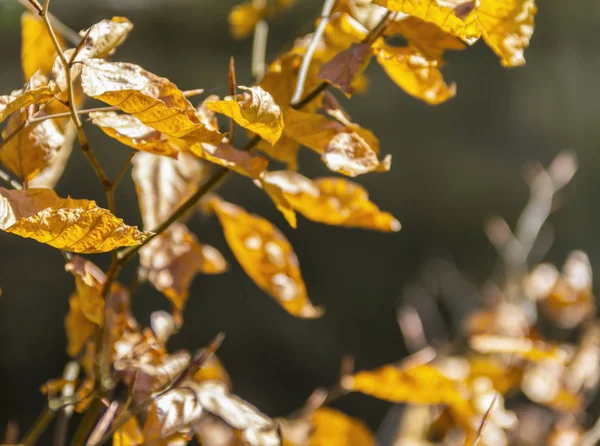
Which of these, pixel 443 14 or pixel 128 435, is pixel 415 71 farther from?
pixel 128 435

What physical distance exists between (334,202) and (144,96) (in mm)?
148

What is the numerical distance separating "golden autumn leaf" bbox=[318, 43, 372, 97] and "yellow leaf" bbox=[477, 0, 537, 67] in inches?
2.2

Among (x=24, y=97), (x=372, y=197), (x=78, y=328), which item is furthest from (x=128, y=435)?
(x=372, y=197)

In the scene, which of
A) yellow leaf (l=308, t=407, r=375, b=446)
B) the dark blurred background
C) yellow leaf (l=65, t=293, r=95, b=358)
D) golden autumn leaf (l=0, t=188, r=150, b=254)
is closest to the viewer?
golden autumn leaf (l=0, t=188, r=150, b=254)

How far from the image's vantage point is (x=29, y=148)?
316 mm

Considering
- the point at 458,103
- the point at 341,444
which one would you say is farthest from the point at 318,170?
the point at 341,444

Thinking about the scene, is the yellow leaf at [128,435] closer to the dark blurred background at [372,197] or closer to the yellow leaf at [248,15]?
the yellow leaf at [248,15]

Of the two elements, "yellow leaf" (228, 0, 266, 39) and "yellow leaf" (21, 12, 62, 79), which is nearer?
"yellow leaf" (21, 12, 62, 79)

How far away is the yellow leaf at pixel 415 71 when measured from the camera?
1.04ft

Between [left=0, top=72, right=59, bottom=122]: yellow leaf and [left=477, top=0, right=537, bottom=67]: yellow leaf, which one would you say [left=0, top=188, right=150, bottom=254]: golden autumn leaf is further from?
[left=477, top=0, right=537, bottom=67]: yellow leaf

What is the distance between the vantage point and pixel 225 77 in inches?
70.2

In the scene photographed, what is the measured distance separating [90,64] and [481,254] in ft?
5.65

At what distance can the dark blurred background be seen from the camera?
5.58ft

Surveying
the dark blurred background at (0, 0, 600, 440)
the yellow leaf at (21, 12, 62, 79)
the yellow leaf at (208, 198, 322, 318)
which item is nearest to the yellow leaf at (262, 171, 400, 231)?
the yellow leaf at (208, 198, 322, 318)
